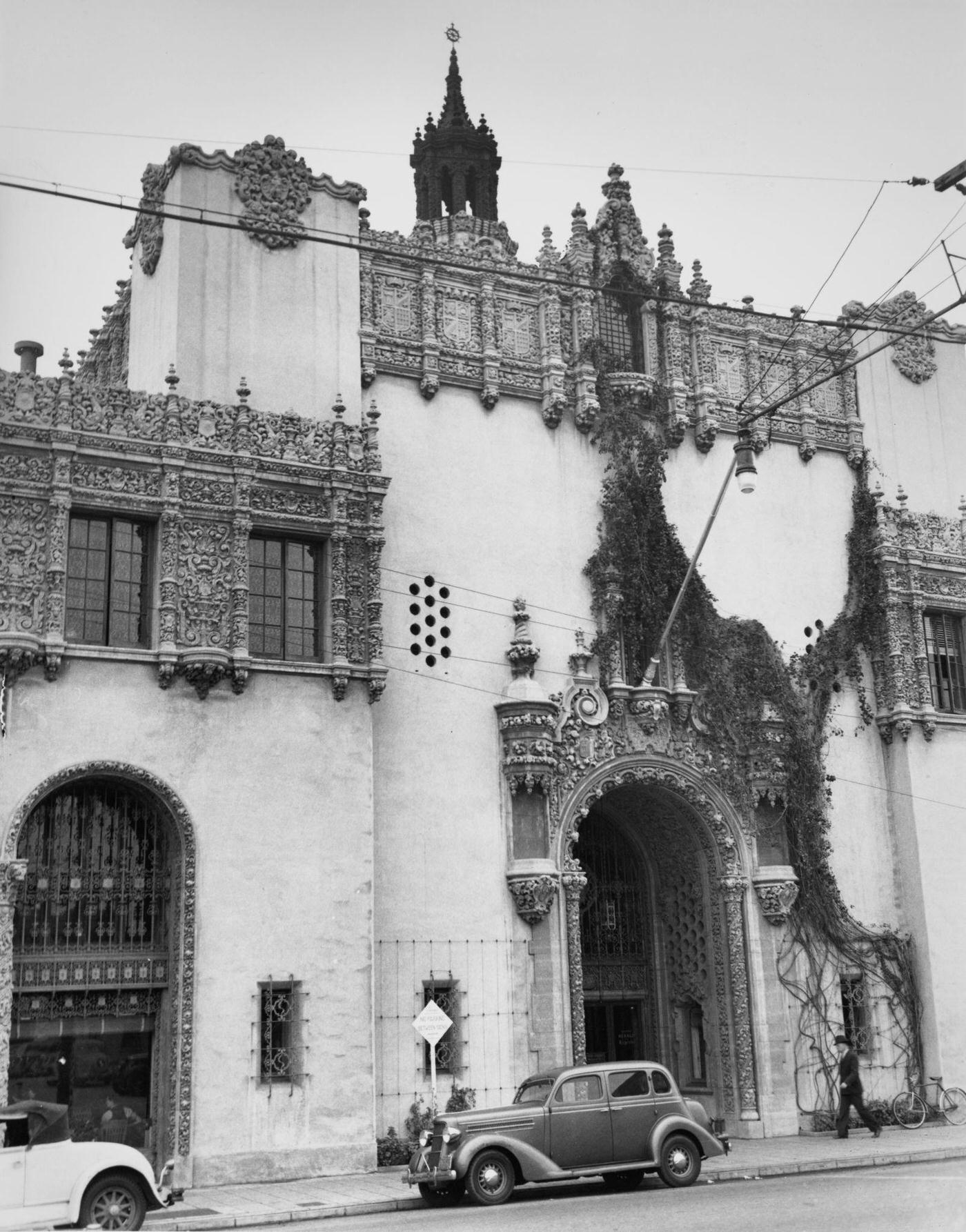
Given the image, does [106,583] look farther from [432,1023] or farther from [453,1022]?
[453,1022]

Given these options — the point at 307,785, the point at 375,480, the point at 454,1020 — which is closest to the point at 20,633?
the point at 307,785

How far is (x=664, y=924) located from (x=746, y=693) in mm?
4560

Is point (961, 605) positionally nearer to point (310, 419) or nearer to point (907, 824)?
point (907, 824)

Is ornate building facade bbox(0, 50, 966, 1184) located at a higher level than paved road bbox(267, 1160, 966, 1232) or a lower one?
higher

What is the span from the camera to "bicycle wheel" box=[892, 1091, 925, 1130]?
25.8 meters

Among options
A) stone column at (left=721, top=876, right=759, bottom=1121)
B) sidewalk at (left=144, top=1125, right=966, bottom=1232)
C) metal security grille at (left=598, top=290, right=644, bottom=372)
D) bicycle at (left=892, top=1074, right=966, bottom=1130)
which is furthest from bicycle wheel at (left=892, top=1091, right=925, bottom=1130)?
metal security grille at (left=598, top=290, right=644, bottom=372)

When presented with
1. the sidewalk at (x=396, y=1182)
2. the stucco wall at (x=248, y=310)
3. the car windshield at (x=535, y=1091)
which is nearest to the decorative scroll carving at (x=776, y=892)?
the sidewalk at (x=396, y=1182)

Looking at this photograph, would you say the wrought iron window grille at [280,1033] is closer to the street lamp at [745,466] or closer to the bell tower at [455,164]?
the street lamp at [745,466]

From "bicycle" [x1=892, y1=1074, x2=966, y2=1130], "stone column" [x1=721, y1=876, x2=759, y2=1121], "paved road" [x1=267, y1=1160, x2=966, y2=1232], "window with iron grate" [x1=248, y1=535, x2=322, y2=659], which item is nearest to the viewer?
"paved road" [x1=267, y1=1160, x2=966, y2=1232]

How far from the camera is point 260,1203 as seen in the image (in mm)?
18109

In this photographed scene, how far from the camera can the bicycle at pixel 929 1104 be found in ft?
84.8

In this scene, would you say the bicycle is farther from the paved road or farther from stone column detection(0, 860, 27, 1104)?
stone column detection(0, 860, 27, 1104)

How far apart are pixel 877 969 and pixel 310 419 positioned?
1428cm

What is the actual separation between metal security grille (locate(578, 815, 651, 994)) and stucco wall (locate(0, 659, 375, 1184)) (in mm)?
6229
